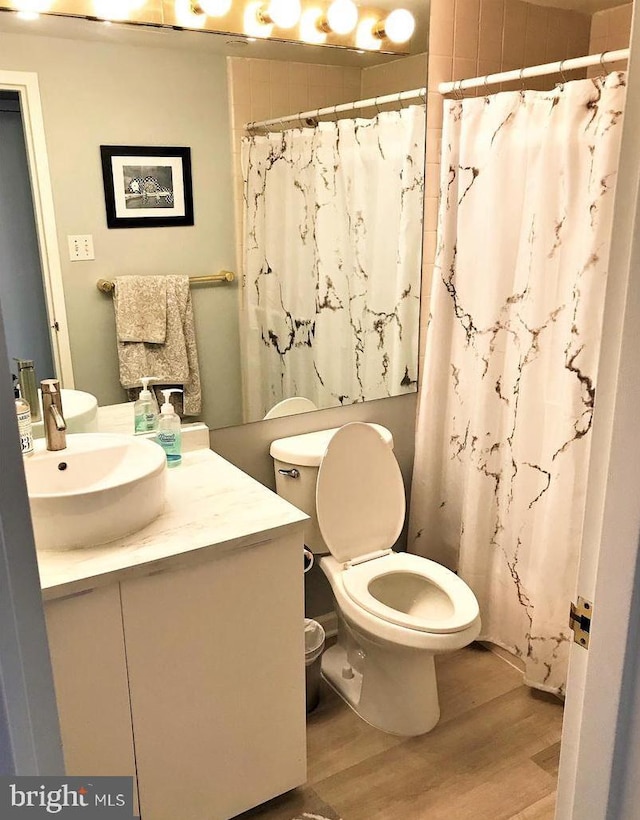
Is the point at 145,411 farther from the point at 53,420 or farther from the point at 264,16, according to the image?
the point at 264,16

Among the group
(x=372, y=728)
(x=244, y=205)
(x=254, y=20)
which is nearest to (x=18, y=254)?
(x=244, y=205)

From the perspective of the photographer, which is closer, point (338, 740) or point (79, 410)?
point (79, 410)

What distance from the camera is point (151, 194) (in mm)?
1970

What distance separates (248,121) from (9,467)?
1632mm

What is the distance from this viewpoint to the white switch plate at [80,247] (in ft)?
6.24

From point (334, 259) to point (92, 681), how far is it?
1.49 m

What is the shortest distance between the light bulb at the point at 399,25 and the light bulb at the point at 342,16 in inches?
4.5

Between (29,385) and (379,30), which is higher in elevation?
(379,30)

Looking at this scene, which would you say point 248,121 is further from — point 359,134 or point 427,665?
point 427,665

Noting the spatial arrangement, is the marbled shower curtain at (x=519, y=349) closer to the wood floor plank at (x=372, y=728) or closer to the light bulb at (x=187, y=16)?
the wood floor plank at (x=372, y=728)

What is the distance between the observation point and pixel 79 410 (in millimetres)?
1979

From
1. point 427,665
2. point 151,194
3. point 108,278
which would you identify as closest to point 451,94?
point 151,194

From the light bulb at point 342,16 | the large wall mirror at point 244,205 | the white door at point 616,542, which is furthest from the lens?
the light bulb at point 342,16

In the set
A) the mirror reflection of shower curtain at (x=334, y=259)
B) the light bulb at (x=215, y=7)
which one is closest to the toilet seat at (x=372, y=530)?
the mirror reflection of shower curtain at (x=334, y=259)
